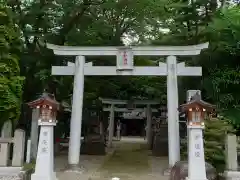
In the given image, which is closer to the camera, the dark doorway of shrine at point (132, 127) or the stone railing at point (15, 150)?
the stone railing at point (15, 150)

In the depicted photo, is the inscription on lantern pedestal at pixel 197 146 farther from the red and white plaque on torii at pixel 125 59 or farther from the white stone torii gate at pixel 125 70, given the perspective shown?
the red and white plaque on torii at pixel 125 59

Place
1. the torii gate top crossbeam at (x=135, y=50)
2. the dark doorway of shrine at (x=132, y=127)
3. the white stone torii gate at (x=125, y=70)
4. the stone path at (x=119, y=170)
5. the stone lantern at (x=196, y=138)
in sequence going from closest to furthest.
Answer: the stone lantern at (x=196, y=138) < the stone path at (x=119, y=170) < the white stone torii gate at (x=125, y=70) < the torii gate top crossbeam at (x=135, y=50) < the dark doorway of shrine at (x=132, y=127)

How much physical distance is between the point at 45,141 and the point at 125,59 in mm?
4861

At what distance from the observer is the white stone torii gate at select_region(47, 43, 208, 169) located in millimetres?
12570

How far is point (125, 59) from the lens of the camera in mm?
13039

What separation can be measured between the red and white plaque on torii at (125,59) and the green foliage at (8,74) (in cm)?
379

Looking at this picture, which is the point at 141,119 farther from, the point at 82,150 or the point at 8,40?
the point at 8,40

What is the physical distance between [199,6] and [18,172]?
11.3 meters

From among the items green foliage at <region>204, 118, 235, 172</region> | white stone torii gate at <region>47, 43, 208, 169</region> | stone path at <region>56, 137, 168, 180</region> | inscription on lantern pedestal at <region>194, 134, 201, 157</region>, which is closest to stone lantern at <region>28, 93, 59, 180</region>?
stone path at <region>56, 137, 168, 180</region>

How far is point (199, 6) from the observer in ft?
52.9

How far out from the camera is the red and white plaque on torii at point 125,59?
1302cm

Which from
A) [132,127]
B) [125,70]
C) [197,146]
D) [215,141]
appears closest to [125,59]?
[125,70]

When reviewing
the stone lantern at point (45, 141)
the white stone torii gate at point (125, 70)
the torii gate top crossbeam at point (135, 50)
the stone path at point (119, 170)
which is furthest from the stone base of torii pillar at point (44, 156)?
the torii gate top crossbeam at point (135, 50)

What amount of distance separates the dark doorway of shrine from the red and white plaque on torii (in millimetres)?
27767
